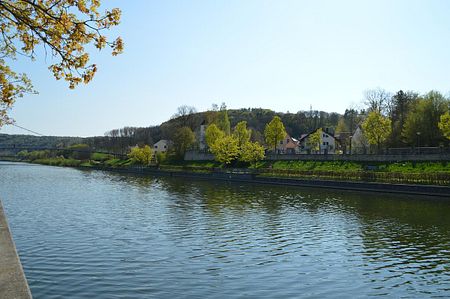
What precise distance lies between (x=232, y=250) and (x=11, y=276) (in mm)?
12980

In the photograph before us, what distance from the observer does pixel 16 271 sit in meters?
8.57

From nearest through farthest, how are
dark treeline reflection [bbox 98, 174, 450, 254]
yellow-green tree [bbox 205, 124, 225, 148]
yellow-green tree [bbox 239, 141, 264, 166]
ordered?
dark treeline reflection [bbox 98, 174, 450, 254] < yellow-green tree [bbox 239, 141, 264, 166] < yellow-green tree [bbox 205, 124, 225, 148]

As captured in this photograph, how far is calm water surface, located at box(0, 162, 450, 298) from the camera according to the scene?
576 inches

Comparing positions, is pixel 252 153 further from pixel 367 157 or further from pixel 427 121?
pixel 427 121

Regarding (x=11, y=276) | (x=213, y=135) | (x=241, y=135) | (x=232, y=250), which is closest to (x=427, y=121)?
(x=241, y=135)

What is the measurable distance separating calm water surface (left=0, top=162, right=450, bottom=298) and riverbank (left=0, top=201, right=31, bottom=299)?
4.04 m

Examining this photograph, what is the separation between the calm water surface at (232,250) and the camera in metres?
14.6

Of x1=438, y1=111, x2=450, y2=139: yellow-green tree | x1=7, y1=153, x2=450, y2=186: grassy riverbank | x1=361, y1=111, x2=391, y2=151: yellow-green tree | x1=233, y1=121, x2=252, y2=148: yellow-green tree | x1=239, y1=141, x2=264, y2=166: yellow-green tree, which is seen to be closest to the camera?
x1=7, y1=153, x2=450, y2=186: grassy riverbank

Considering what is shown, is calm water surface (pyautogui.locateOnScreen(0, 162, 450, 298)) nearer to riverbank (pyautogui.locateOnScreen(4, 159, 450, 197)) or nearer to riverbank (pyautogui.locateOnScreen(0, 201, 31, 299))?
riverbank (pyautogui.locateOnScreen(0, 201, 31, 299))

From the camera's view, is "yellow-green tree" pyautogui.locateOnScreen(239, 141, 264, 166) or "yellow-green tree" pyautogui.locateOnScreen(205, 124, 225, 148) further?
"yellow-green tree" pyautogui.locateOnScreen(205, 124, 225, 148)

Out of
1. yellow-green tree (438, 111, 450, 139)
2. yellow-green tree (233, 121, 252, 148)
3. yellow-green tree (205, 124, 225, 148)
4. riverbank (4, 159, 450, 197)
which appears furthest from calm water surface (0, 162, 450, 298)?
yellow-green tree (205, 124, 225, 148)

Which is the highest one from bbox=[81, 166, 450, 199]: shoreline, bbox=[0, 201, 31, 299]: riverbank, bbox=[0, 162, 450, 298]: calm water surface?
bbox=[0, 201, 31, 299]: riverbank

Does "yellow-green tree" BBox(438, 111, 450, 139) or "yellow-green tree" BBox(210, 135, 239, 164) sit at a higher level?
"yellow-green tree" BBox(438, 111, 450, 139)

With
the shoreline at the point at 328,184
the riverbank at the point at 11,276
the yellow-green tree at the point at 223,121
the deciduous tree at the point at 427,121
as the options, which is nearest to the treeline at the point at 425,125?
the deciduous tree at the point at 427,121
